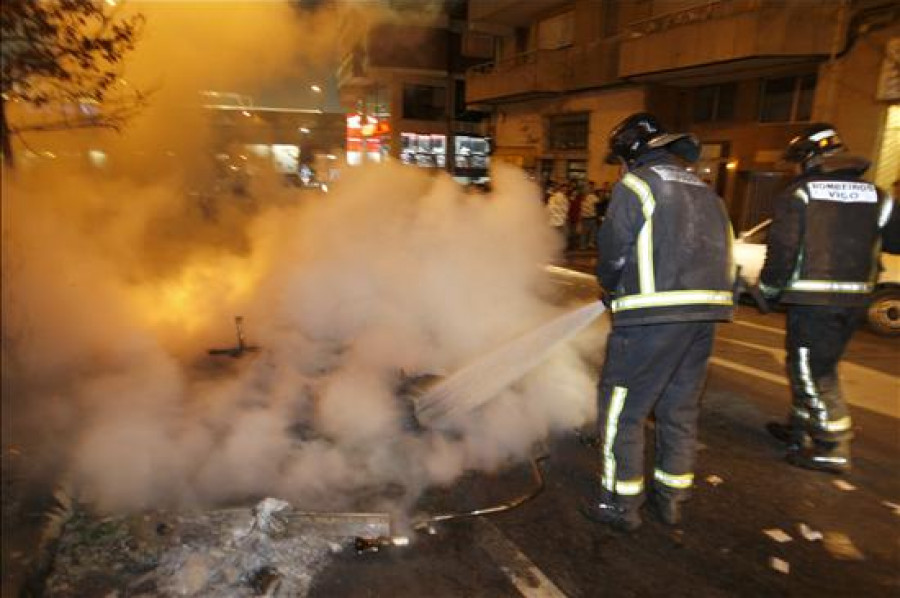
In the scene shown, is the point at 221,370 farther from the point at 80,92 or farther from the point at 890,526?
the point at 890,526

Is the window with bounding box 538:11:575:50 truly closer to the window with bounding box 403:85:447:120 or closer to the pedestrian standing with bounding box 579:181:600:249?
the pedestrian standing with bounding box 579:181:600:249

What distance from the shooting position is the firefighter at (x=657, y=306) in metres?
2.72

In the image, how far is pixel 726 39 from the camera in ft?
42.4

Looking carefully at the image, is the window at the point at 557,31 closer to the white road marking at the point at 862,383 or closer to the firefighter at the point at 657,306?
the white road marking at the point at 862,383

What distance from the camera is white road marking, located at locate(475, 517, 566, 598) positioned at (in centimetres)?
243

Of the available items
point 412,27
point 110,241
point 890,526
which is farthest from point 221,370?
point 412,27

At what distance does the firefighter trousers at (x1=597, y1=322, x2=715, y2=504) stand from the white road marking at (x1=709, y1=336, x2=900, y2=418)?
8.72ft

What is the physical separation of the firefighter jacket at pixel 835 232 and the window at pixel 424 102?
31.0 meters

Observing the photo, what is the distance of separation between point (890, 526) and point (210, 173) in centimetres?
778

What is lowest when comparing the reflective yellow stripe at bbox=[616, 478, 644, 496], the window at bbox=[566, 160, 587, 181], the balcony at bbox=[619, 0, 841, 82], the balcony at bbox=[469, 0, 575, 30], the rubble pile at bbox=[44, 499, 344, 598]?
the rubble pile at bbox=[44, 499, 344, 598]

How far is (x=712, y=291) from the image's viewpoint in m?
2.78

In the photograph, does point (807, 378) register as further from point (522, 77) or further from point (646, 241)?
point (522, 77)

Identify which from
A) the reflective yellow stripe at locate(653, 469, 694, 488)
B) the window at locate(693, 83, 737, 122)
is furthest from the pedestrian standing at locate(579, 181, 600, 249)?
the reflective yellow stripe at locate(653, 469, 694, 488)

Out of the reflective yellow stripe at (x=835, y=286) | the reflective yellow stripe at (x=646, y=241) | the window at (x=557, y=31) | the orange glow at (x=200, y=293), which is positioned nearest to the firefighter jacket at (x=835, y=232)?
the reflective yellow stripe at (x=835, y=286)
